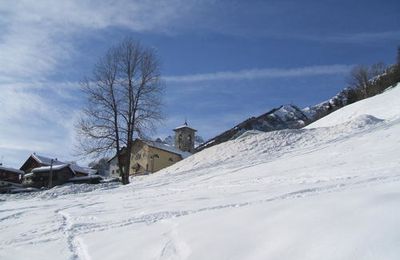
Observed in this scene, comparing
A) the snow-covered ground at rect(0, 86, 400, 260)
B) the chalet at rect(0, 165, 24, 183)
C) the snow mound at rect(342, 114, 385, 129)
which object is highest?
the chalet at rect(0, 165, 24, 183)

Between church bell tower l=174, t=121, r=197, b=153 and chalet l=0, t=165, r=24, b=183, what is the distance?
1124 inches

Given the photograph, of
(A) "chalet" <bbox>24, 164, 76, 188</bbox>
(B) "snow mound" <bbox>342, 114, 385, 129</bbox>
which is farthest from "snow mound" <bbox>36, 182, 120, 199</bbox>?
(A) "chalet" <bbox>24, 164, 76, 188</bbox>

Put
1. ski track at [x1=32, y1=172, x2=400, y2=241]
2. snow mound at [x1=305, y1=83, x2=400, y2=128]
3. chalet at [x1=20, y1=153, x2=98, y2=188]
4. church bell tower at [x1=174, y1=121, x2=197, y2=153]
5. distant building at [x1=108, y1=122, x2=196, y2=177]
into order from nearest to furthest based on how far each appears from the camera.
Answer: ski track at [x1=32, y1=172, x2=400, y2=241] → snow mound at [x1=305, y1=83, x2=400, y2=128] → chalet at [x1=20, y1=153, x2=98, y2=188] → distant building at [x1=108, y1=122, x2=196, y2=177] → church bell tower at [x1=174, y1=121, x2=197, y2=153]

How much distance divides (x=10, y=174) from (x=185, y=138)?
1268 inches

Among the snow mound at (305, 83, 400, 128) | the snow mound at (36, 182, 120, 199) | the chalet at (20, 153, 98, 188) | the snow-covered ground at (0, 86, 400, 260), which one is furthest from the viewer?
the chalet at (20, 153, 98, 188)

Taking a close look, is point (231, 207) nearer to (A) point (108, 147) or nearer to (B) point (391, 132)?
(B) point (391, 132)

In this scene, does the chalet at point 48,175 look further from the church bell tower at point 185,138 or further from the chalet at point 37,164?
the church bell tower at point 185,138

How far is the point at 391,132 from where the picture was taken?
63.3ft

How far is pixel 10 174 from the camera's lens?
71812 millimetres

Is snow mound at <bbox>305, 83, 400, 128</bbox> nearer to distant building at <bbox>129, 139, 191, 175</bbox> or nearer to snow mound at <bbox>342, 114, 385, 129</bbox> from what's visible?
snow mound at <bbox>342, 114, 385, 129</bbox>

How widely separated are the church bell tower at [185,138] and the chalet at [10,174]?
93.7ft

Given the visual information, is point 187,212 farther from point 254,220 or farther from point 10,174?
point 10,174

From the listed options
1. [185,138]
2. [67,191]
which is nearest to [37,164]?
[185,138]

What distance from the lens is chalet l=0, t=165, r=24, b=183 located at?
7062cm
